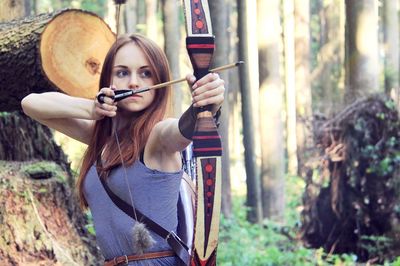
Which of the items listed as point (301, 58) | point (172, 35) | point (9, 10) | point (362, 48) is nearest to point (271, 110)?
point (172, 35)

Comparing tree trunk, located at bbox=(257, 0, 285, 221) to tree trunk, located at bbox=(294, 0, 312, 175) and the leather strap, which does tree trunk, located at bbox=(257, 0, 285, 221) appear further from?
the leather strap

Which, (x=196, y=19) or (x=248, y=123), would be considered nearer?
(x=196, y=19)

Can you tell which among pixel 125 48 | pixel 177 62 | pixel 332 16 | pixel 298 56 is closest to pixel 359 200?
pixel 177 62

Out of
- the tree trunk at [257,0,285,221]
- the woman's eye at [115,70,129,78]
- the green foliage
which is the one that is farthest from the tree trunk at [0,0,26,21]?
the tree trunk at [257,0,285,221]

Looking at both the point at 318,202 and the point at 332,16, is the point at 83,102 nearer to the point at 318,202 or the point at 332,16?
the point at 318,202

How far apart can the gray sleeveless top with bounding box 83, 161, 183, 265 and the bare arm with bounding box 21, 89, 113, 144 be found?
24 cm

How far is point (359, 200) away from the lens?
334 inches

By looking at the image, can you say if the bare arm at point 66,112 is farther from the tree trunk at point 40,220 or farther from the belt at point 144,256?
the tree trunk at point 40,220

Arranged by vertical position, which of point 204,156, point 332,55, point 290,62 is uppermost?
point 332,55

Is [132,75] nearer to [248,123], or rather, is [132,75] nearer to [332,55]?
[248,123]

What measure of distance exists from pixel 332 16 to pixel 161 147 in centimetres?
1934

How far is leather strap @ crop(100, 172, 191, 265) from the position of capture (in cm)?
262

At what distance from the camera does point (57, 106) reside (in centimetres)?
284

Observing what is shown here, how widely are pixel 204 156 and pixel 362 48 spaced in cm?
615
